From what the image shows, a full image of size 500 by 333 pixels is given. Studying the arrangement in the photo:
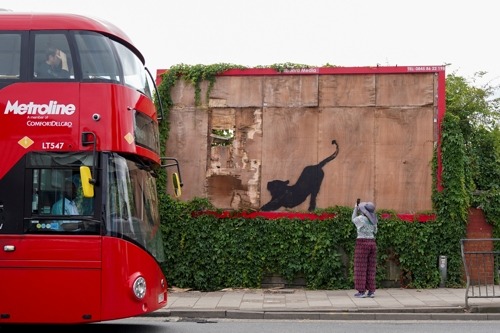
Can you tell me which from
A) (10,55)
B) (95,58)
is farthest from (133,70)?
(10,55)

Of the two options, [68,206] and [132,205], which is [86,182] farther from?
[132,205]

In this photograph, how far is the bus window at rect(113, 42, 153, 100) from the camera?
8688mm

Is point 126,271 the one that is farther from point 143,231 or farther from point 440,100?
point 440,100

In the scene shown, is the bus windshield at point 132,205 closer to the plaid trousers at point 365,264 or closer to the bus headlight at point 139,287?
the bus headlight at point 139,287

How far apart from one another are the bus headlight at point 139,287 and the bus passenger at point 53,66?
295cm

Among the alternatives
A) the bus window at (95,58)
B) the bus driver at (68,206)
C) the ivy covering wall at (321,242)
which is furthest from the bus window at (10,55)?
the ivy covering wall at (321,242)

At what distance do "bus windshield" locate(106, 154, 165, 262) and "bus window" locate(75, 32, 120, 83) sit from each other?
115 cm

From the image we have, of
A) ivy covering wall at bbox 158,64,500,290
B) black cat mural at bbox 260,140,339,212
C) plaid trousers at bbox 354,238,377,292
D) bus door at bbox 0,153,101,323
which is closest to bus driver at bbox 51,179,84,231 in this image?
bus door at bbox 0,153,101,323

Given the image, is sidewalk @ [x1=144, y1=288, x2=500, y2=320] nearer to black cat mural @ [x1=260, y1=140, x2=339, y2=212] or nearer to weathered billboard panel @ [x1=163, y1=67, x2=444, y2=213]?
black cat mural @ [x1=260, y1=140, x2=339, y2=212]

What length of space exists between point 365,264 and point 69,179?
6.81m

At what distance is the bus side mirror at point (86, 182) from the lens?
765cm

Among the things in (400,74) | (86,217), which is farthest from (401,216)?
(86,217)

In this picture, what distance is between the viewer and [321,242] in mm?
14133

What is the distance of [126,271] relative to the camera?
8.03 meters
